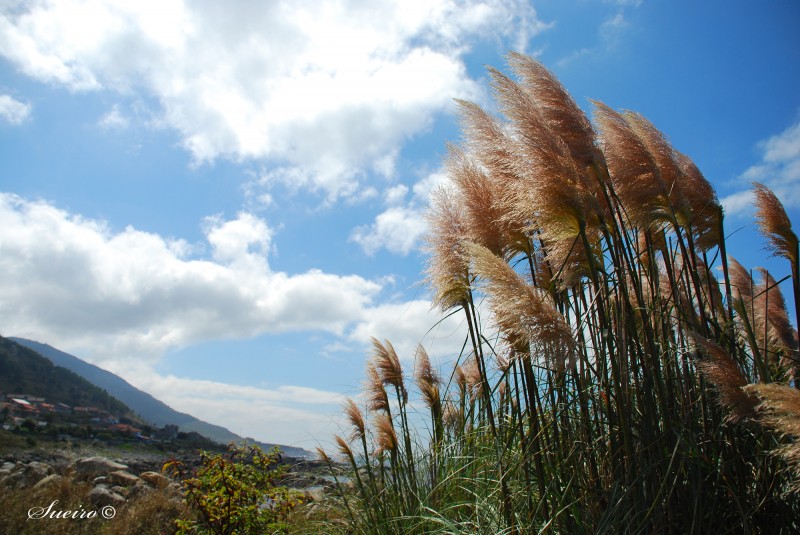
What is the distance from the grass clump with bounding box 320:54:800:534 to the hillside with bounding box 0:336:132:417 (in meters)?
42.4

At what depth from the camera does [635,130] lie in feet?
11.3

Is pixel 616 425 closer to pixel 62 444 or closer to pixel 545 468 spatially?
pixel 545 468

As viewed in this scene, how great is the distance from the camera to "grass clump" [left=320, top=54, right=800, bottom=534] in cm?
241

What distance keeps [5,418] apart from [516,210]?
30.3 m

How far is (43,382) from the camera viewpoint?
42312mm

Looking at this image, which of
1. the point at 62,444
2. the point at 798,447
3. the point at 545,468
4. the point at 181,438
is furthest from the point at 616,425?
the point at 181,438

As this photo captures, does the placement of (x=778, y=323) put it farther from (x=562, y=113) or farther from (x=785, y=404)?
(x=785, y=404)

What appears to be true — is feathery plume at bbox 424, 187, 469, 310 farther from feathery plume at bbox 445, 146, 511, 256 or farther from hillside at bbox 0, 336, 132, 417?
hillside at bbox 0, 336, 132, 417
